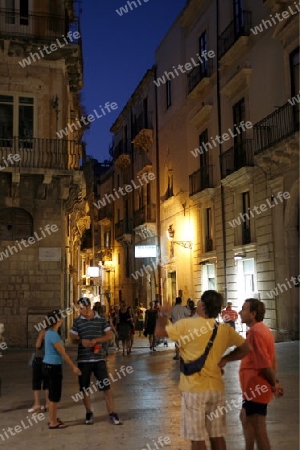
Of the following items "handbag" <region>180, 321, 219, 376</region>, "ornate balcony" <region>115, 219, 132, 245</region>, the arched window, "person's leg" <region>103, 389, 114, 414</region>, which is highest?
"ornate balcony" <region>115, 219, 132, 245</region>

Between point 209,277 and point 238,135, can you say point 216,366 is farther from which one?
point 209,277

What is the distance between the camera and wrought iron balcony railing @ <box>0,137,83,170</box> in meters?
18.7

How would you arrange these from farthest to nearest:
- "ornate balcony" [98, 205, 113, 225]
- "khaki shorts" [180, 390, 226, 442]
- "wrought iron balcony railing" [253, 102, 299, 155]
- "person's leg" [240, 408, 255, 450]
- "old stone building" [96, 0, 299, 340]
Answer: "ornate balcony" [98, 205, 113, 225]
"old stone building" [96, 0, 299, 340]
"wrought iron balcony railing" [253, 102, 299, 155]
"person's leg" [240, 408, 255, 450]
"khaki shorts" [180, 390, 226, 442]

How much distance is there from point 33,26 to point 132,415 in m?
15.5

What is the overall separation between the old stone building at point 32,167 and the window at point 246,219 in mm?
6175

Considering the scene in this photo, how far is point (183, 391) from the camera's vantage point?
15.2 ft

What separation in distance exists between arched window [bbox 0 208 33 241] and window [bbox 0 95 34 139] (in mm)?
2605

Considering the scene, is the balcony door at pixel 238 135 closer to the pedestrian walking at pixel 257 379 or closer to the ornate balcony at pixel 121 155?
the pedestrian walking at pixel 257 379

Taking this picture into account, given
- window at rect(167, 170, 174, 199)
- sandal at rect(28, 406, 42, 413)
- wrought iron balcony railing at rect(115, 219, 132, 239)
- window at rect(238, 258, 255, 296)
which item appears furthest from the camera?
wrought iron balcony railing at rect(115, 219, 132, 239)

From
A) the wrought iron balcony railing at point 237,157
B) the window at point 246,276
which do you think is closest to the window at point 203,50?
the wrought iron balcony railing at point 237,157

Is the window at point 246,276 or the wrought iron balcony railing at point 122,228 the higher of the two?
the wrought iron balcony railing at point 122,228

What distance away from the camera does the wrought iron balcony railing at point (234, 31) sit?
20125 mm

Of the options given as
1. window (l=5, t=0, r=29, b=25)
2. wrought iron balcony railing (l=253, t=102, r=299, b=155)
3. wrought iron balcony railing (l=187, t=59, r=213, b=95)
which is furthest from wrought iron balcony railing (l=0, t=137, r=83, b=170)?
wrought iron balcony railing (l=187, t=59, r=213, b=95)

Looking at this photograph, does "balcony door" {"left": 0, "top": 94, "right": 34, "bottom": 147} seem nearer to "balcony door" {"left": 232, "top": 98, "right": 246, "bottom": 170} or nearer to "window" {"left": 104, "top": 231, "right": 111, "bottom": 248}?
"balcony door" {"left": 232, "top": 98, "right": 246, "bottom": 170}
